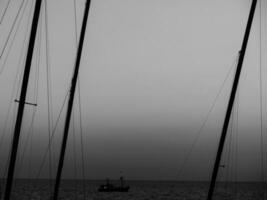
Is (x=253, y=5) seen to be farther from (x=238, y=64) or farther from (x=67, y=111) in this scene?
(x=67, y=111)

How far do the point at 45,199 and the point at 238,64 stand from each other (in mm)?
94217

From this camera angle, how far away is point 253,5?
17.5m

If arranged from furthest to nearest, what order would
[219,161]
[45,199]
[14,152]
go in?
[45,199], [219,161], [14,152]

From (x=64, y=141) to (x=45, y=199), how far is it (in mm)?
89968

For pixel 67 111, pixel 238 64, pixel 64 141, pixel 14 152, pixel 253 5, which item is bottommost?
pixel 14 152

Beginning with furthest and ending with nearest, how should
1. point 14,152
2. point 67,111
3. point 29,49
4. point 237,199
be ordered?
point 237,199
point 67,111
point 29,49
point 14,152

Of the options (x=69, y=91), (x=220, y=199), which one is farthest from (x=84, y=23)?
(x=220, y=199)

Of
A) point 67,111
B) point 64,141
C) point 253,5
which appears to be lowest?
point 64,141

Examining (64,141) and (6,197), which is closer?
(6,197)

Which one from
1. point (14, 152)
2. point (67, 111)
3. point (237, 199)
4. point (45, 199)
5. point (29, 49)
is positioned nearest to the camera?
point (14, 152)

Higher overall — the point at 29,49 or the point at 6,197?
the point at 29,49

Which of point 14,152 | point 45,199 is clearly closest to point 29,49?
point 14,152

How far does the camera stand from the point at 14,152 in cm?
1406

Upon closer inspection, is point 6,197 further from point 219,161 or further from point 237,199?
point 237,199
